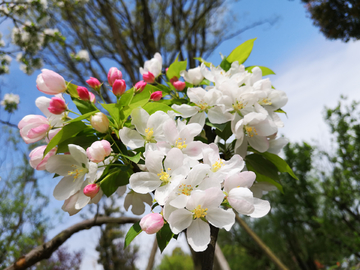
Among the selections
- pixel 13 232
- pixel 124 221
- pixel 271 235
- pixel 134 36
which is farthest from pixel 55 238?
pixel 271 235

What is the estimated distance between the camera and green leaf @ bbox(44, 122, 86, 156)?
480mm

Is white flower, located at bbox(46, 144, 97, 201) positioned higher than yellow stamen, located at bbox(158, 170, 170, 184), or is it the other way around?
white flower, located at bbox(46, 144, 97, 201)

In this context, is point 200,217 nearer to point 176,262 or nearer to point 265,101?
point 265,101

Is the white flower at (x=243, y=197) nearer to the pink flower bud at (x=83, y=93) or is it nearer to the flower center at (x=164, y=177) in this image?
the flower center at (x=164, y=177)

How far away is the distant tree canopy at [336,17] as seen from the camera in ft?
10.0

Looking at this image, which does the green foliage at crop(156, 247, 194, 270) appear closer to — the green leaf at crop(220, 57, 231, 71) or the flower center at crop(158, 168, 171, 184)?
the green leaf at crop(220, 57, 231, 71)

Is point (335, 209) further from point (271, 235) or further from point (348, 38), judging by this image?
point (348, 38)

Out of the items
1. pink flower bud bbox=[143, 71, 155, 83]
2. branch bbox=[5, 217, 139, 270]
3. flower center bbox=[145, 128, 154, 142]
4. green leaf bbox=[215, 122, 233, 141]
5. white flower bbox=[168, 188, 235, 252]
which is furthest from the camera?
branch bbox=[5, 217, 139, 270]

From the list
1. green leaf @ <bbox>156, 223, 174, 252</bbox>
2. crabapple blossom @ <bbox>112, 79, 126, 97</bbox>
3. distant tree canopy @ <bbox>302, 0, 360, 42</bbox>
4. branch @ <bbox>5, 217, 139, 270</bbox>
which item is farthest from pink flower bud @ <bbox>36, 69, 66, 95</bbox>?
distant tree canopy @ <bbox>302, 0, 360, 42</bbox>

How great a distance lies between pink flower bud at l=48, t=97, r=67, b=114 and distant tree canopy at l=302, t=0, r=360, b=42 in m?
3.58

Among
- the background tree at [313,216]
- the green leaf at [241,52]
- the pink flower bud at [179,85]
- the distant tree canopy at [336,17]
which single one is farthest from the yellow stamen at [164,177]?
the distant tree canopy at [336,17]

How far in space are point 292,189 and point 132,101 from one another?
3.59 metres

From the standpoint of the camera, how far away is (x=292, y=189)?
362 cm

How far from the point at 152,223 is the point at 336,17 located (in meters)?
3.73
